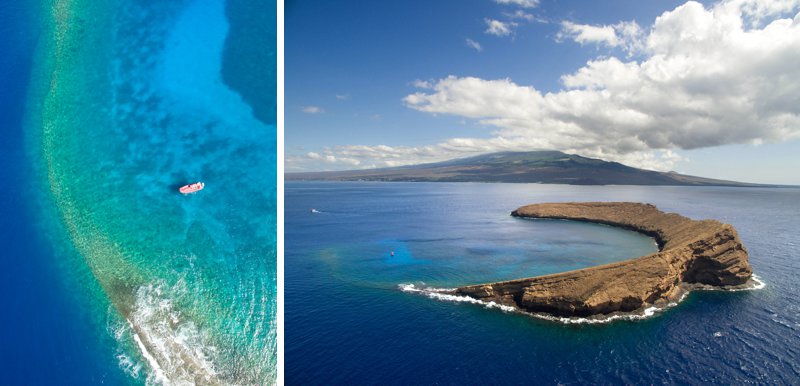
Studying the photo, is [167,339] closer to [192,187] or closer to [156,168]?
[192,187]

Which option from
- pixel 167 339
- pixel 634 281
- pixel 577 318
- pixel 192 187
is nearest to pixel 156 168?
pixel 192 187

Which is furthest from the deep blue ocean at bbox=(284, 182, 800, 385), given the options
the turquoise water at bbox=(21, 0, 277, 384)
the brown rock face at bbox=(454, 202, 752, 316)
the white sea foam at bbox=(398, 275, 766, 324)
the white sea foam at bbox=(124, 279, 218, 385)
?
the turquoise water at bbox=(21, 0, 277, 384)

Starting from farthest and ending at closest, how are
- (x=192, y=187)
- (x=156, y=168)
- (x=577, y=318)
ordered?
(x=577, y=318), (x=156, y=168), (x=192, y=187)

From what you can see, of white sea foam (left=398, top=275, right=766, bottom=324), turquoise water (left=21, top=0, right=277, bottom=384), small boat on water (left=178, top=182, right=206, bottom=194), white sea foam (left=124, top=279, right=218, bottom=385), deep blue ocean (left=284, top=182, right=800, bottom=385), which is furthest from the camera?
white sea foam (left=398, top=275, right=766, bottom=324)

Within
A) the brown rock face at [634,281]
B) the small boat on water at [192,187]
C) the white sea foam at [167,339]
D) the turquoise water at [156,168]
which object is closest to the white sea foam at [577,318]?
the brown rock face at [634,281]

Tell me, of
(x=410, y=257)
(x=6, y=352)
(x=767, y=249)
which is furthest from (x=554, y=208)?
(x=6, y=352)

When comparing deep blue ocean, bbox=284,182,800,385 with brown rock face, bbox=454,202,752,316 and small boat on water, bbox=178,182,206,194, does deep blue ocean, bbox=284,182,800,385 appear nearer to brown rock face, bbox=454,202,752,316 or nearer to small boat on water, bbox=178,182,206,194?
brown rock face, bbox=454,202,752,316

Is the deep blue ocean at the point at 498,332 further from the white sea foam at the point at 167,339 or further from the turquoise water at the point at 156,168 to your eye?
the turquoise water at the point at 156,168
